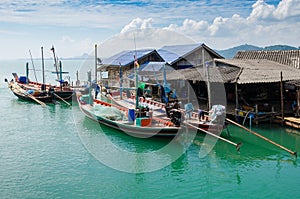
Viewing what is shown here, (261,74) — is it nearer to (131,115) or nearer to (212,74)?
(212,74)

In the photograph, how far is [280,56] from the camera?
27062mm

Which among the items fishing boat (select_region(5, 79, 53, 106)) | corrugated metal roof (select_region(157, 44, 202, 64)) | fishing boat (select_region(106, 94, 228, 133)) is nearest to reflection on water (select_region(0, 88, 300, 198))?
fishing boat (select_region(106, 94, 228, 133))

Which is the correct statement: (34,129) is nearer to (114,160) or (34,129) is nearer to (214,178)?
(114,160)

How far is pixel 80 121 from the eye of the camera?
22953 mm

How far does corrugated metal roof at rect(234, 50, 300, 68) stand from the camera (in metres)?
25.8

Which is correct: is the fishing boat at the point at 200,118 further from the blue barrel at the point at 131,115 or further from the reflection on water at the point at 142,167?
the blue barrel at the point at 131,115

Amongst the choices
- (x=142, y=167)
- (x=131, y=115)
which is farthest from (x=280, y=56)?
(x=142, y=167)

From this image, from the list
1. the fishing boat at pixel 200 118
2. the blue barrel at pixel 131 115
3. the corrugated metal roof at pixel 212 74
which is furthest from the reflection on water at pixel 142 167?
the corrugated metal roof at pixel 212 74

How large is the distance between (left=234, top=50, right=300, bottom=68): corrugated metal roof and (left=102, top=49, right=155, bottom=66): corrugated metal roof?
9.87 meters

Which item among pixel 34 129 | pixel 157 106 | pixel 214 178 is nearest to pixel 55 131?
pixel 34 129

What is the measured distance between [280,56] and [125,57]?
16192mm

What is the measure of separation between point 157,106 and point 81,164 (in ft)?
28.7

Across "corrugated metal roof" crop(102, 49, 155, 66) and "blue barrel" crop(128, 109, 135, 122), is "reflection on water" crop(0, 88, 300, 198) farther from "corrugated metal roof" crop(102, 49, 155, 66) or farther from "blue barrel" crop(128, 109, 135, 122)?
"corrugated metal roof" crop(102, 49, 155, 66)

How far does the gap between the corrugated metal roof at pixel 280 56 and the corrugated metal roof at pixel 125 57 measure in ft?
32.4
